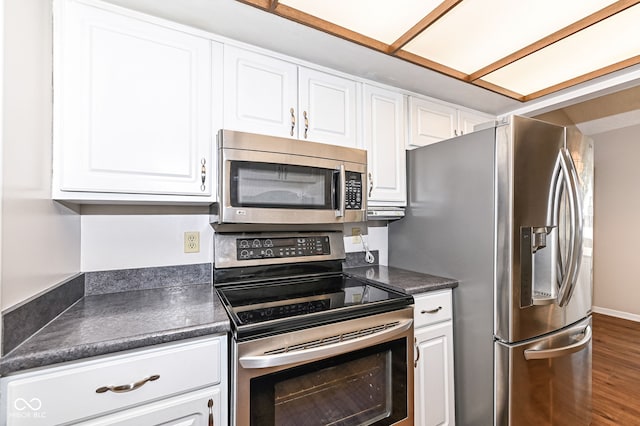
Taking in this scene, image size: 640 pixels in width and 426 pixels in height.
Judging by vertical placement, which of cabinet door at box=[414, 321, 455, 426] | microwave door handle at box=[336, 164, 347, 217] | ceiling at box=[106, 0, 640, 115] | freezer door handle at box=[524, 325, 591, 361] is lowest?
cabinet door at box=[414, 321, 455, 426]

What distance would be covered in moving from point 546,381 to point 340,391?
3.67ft

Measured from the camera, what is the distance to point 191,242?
1600mm

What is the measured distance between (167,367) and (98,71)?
117cm

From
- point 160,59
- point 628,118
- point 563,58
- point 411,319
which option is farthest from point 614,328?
point 160,59

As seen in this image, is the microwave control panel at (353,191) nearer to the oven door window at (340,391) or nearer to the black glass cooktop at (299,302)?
the black glass cooktop at (299,302)

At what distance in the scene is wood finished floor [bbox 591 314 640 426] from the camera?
1896 millimetres

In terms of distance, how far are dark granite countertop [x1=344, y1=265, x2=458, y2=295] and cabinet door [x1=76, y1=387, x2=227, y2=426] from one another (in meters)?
0.97

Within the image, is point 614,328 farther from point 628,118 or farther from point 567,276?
point 567,276

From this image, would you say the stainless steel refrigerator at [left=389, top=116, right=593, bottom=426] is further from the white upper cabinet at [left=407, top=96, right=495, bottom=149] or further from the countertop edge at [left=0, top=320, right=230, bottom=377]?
the countertop edge at [left=0, top=320, right=230, bottom=377]

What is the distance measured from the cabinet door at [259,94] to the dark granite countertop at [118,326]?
0.86 m

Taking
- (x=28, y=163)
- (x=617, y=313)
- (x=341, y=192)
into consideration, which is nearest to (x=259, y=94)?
(x=341, y=192)

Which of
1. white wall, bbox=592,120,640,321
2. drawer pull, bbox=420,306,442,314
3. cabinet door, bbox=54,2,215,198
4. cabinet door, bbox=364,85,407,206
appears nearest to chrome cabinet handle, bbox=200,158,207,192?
cabinet door, bbox=54,2,215,198

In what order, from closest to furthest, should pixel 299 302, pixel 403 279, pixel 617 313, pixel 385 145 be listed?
1. pixel 299 302
2. pixel 403 279
3. pixel 385 145
4. pixel 617 313

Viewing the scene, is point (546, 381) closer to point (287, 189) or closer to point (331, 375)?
point (331, 375)
